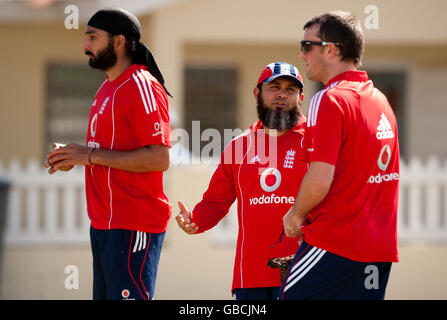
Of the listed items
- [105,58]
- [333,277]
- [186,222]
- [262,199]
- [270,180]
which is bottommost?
[333,277]

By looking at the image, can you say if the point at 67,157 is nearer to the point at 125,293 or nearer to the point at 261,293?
the point at 125,293

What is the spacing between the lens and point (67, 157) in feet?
12.6

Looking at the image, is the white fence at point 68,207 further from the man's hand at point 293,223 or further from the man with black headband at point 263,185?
the man's hand at point 293,223

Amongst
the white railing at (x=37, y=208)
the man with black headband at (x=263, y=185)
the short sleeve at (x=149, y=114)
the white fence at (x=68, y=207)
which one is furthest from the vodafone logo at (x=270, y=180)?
the white railing at (x=37, y=208)

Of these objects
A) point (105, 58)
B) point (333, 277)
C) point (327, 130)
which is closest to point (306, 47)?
point (327, 130)

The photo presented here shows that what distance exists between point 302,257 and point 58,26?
733 centimetres

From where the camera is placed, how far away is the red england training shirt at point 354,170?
3.18 m

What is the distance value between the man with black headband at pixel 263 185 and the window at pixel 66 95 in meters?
6.33

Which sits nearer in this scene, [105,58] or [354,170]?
[354,170]

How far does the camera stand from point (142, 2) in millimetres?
8367

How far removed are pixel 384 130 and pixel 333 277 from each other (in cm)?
72

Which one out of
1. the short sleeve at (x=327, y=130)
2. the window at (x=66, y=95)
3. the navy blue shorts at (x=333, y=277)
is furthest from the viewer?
the window at (x=66, y=95)

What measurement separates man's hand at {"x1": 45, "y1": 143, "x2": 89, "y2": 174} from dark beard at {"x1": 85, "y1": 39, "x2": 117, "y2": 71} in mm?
Answer: 504
